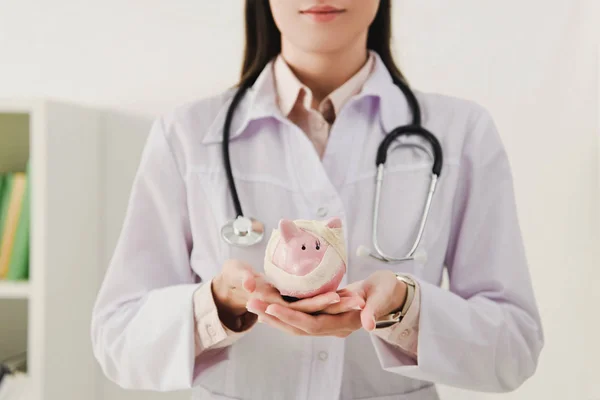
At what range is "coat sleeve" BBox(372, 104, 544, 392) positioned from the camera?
83 cm

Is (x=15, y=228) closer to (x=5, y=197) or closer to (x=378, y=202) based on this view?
(x=5, y=197)

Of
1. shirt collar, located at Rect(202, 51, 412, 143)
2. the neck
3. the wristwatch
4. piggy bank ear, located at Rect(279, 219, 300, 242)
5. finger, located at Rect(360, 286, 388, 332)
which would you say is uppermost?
the neck

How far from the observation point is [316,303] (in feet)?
2.19

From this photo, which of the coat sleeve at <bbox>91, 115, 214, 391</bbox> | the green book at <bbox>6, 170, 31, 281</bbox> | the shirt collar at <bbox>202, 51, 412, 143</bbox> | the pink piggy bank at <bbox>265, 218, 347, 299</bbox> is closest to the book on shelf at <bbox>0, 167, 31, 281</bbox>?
the green book at <bbox>6, 170, 31, 281</bbox>

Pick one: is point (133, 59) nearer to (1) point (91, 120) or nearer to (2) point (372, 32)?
(1) point (91, 120)

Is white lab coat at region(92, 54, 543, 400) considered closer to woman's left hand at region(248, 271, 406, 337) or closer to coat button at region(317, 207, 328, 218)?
coat button at region(317, 207, 328, 218)

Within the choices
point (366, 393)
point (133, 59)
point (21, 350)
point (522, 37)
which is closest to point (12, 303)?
point (21, 350)

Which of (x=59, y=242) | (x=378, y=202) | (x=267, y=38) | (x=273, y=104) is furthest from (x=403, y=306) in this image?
(x=59, y=242)

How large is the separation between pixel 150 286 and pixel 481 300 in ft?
1.57

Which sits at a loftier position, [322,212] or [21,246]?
[322,212]

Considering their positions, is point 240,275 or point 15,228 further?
point 15,228

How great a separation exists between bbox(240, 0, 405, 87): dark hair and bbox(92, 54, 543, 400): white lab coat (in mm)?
101

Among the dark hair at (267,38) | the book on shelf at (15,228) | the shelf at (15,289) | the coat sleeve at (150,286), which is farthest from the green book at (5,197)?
the dark hair at (267,38)

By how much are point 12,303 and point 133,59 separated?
643 millimetres
